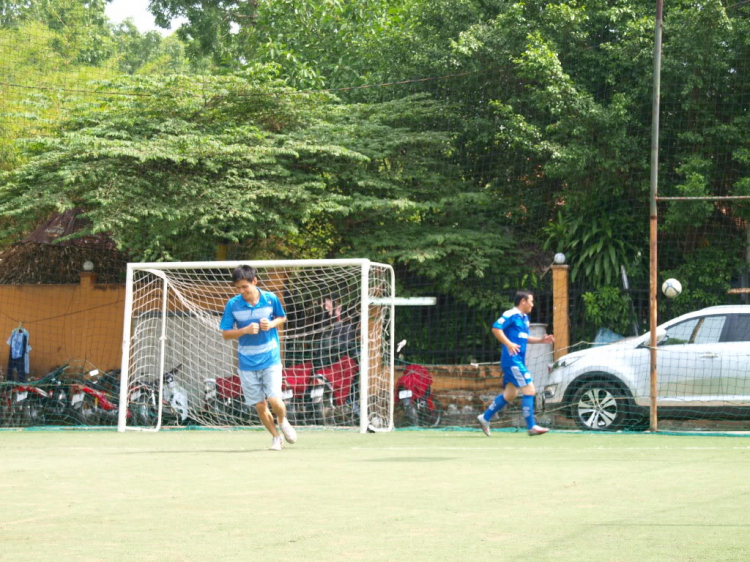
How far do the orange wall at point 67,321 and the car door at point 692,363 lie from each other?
1037 cm

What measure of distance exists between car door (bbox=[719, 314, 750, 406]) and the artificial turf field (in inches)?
124

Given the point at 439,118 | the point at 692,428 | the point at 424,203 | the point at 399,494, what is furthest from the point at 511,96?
the point at 399,494

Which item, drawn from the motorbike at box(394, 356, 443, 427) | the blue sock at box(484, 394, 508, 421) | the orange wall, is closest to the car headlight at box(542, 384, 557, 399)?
the motorbike at box(394, 356, 443, 427)

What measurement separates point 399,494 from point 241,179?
10757mm

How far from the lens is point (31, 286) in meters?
20.2

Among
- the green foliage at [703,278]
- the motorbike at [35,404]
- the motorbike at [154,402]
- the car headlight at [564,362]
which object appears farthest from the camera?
the motorbike at [35,404]

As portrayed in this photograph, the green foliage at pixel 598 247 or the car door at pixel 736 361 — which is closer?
the car door at pixel 736 361

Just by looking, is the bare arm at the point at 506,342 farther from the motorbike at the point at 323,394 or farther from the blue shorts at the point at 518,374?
the motorbike at the point at 323,394

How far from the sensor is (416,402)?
15156 mm

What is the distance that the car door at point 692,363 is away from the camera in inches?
517

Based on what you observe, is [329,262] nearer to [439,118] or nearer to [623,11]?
[439,118]

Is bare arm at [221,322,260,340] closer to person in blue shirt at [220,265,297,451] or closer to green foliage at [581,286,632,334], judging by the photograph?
person in blue shirt at [220,265,297,451]

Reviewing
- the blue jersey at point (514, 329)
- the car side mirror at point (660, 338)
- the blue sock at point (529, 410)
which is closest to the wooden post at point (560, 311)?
the car side mirror at point (660, 338)

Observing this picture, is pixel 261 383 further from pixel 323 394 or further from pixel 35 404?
pixel 35 404
